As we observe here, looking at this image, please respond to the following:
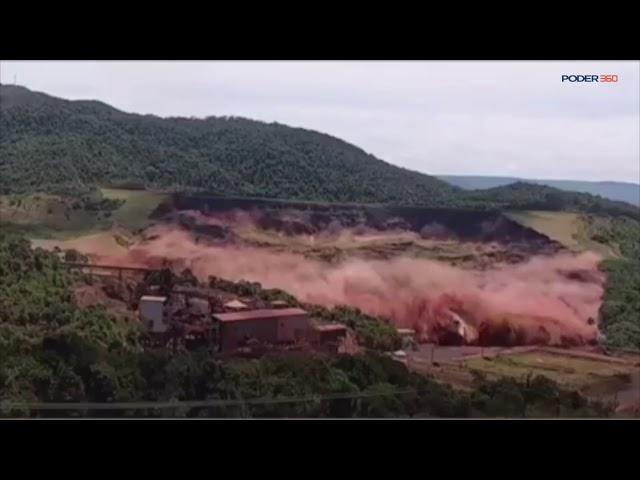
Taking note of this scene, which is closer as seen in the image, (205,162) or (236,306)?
(236,306)

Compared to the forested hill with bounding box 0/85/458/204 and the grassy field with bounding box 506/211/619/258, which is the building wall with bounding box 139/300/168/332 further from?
the grassy field with bounding box 506/211/619/258

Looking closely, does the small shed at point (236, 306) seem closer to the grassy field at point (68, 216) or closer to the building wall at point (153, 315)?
the building wall at point (153, 315)

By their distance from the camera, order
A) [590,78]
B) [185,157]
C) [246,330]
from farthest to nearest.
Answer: [185,157] → [246,330] → [590,78]

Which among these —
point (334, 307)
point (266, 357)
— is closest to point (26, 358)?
point (266, 357)

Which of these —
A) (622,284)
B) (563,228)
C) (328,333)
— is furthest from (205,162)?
(622,284)

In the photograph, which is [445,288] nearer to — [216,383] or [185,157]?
[216,383]

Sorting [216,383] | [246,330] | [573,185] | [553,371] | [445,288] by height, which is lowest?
[216,383]
